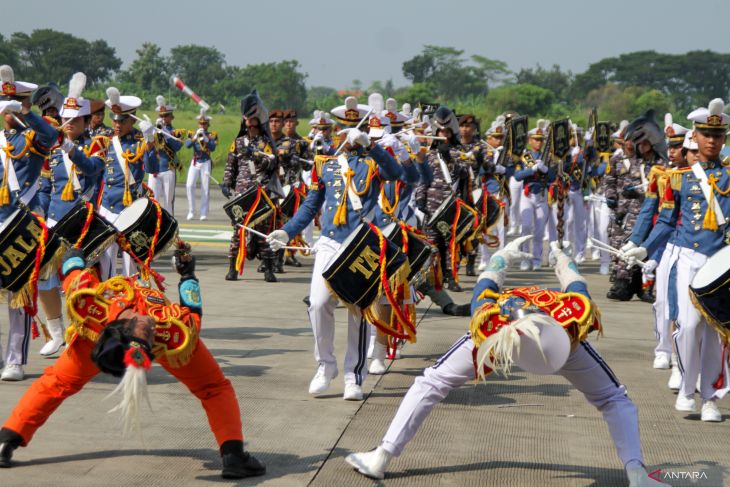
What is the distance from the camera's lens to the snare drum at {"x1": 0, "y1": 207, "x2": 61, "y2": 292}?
24.5 feet

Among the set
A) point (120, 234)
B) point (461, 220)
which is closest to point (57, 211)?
point (120, 234)

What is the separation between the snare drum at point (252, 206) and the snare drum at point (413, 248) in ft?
18.4

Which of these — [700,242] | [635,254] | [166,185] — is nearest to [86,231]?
[635,254]

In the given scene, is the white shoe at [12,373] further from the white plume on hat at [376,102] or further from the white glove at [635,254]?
the white glove at [635,254]

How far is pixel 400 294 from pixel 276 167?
607 cm

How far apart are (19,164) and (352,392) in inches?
117

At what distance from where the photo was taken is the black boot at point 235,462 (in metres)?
5.79

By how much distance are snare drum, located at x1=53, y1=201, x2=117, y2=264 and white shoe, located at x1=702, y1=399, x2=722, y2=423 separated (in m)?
4.40

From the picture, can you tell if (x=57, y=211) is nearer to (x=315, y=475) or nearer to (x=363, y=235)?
(x=363, y=235)

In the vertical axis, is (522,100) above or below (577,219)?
above

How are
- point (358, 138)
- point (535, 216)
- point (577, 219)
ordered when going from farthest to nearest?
point (577, 219), point (535, 216), point (358, 138)

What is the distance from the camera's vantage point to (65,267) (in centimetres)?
595

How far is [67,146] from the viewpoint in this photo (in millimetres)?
A: 8625

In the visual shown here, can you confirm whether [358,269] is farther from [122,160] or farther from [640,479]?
[122,160]
